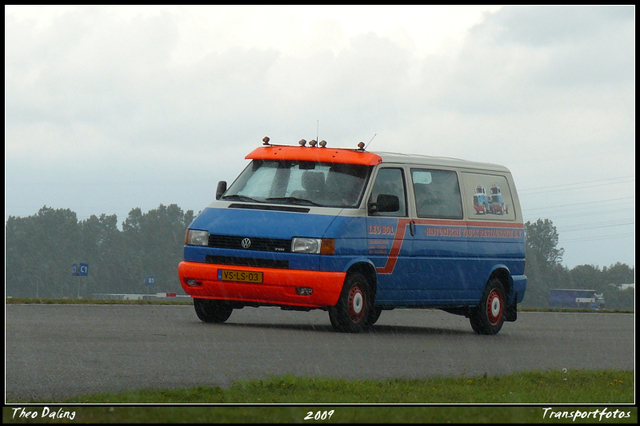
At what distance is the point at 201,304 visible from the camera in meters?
14.7

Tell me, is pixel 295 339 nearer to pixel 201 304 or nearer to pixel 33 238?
pixel 201 304

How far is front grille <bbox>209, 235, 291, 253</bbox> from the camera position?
13500 mm

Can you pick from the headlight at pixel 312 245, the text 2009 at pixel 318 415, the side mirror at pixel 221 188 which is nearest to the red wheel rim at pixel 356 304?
the headlight at pixel 312 245

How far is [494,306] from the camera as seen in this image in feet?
52.7

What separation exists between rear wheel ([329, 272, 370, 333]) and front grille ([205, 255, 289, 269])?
31.7 inches

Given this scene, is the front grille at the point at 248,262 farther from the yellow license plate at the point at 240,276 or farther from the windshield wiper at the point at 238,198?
the windshield wiper at the point at 238,198

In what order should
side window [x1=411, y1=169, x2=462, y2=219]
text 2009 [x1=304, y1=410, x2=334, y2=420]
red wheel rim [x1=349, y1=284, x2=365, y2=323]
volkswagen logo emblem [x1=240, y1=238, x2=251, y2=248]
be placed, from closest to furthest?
text 2009 [x1=304, y1=410, x2=334, y2=420] → volkswagen logo emblem [x1=240, y1=238, x2=251, y2=248] → red wheel rim [x1=349, y1=284, x2=365, y2=323] → side window [x1=411, y1=169, x2=462, y2=219]

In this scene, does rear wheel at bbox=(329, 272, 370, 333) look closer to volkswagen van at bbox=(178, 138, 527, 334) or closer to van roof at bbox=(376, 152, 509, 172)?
volkswagen van at bbox=(178, 138, 527, 334)

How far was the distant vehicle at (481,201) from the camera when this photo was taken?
15.9 metres

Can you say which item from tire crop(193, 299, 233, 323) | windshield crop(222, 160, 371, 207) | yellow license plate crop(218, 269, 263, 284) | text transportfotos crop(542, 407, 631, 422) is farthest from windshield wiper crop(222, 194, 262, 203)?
text transportfotos crop(542, 407, 631, 422)

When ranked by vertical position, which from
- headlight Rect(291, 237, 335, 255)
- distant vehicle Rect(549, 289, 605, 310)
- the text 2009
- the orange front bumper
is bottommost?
distant vehicle Rect(549, 289, 605, 310)

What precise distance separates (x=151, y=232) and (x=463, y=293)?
3888 inches

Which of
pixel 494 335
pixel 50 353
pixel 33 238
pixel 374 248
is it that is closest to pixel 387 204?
pixel 374 248

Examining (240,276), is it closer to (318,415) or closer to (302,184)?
(302,184)
